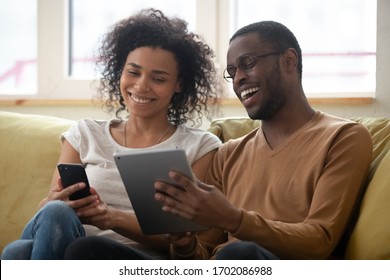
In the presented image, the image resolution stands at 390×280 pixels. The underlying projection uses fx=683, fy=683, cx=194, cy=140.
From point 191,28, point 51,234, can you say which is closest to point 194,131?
point 51,234

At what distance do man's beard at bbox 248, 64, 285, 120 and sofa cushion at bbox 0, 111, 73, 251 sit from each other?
2.46 ft

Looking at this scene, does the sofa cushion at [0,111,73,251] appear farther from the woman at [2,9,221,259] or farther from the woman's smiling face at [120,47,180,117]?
the woman's smiling face at [120,47,180,117]

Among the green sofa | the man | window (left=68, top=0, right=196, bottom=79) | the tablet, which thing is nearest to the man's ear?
the man

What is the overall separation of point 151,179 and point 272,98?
44 cm

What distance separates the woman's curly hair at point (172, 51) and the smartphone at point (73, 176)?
0.48 metres

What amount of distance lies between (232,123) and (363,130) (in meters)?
0.56

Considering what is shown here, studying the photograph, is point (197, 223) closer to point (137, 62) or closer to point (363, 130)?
Result: point (363, 130)

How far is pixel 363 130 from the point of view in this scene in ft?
5.18

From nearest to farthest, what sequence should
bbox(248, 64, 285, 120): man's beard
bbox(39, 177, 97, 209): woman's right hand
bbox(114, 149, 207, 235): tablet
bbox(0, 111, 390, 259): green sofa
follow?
bbox(114, 149, 207, 235): tablet
bbox(39, 177, 97, 209): woman's right hand
bbox(248, 64, 285, 120): man's beard
bbox(0, 111, 390, 259): green sofa

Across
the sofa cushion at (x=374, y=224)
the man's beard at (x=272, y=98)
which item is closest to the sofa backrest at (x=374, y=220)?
the sofa cushion at (x=374, y=224)

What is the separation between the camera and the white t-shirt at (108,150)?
70.8 inches

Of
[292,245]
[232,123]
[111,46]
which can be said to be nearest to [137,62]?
[111,46]

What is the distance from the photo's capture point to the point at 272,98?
1708 mm

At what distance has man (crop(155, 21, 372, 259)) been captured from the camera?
55.3 inches
